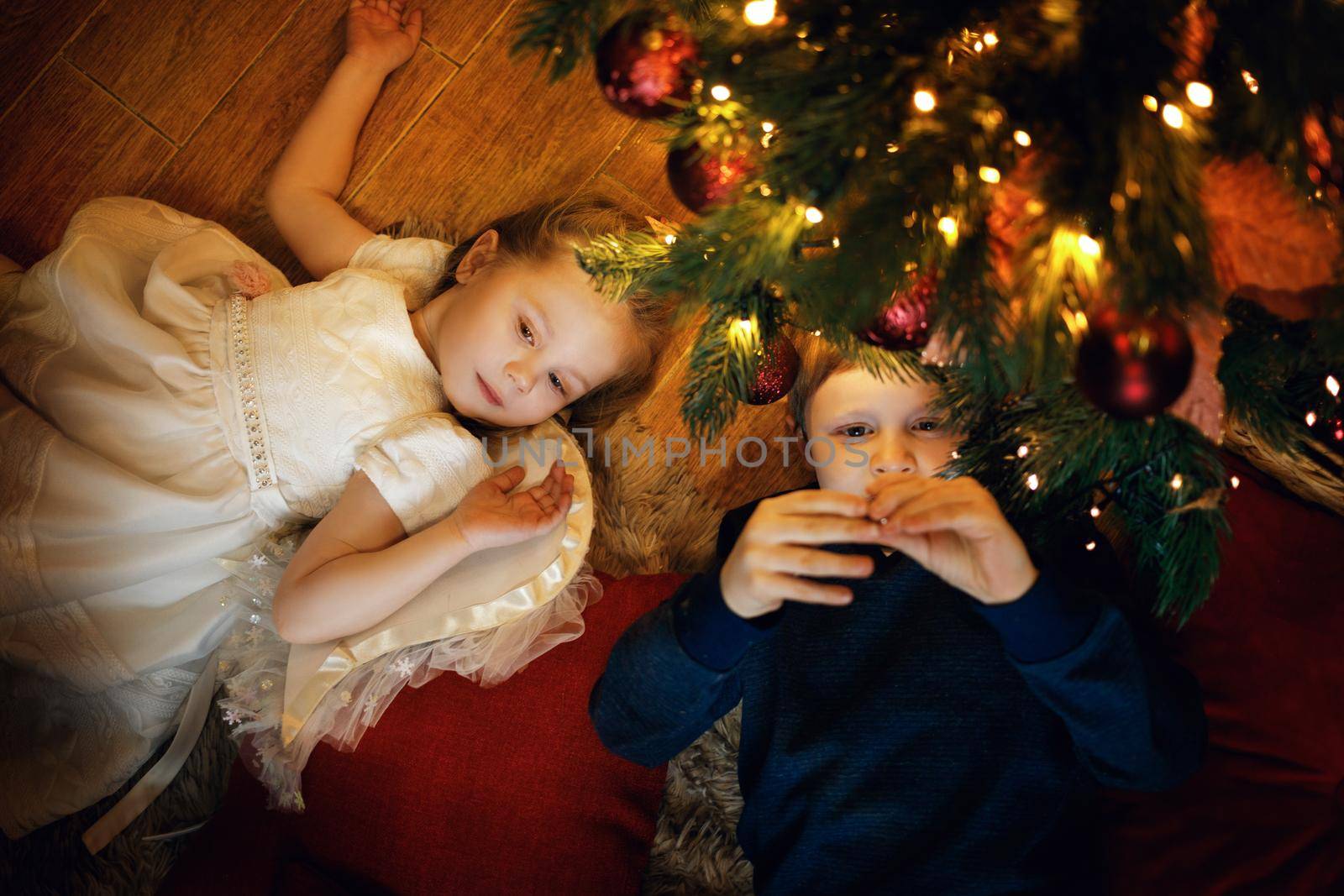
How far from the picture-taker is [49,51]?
4.69 feet

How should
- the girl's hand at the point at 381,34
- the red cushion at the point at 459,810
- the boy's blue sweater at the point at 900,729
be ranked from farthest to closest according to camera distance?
the girl's hand at the point at 381,34, the red cushion at the point at 459,810, the boy's blue sweater at the point at 900,729

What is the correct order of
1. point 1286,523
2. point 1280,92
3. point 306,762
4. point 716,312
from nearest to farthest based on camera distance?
point 1280,92, point 716,312, point 1286,523, point 306,762

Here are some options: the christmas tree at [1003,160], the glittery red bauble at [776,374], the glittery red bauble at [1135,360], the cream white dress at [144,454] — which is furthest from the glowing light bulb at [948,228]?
Answer: the cream white dress at [144,454]

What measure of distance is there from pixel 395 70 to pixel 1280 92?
4.59ft

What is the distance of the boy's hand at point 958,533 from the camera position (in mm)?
755

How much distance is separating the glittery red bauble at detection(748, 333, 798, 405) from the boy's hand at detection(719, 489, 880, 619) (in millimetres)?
239

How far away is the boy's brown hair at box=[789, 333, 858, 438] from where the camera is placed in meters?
1.07

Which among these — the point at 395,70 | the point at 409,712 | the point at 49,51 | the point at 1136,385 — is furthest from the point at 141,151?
the point at 1136,385

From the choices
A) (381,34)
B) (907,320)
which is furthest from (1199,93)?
(381,34)

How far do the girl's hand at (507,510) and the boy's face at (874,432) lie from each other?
1.35 ft

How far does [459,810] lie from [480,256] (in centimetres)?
86

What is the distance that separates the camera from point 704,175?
649 mm

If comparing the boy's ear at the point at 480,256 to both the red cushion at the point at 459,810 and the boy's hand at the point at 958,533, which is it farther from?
the boy's hand at the point at 958,533

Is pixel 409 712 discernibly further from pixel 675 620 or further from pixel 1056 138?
pixel 1056 138
